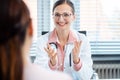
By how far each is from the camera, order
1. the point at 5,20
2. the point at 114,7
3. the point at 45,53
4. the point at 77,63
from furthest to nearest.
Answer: the point at 114,7, the point at 45,53, the point at 77,63, the point at 5,20

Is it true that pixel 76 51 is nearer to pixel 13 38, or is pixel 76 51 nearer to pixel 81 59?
pixel 81 59

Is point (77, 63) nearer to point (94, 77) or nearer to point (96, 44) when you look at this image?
point (94, 77)

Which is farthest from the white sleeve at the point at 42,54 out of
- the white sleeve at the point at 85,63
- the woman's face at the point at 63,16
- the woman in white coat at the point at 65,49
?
the white sleeve at the point at 85,63

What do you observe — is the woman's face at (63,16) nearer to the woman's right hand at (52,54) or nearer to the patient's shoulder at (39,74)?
the woman's right hand at (52,54)

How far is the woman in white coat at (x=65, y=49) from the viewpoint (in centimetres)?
178

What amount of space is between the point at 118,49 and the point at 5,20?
282cm

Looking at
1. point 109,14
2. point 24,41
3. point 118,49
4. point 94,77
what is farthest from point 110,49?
point 24,41

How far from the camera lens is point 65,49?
1879 millimetres

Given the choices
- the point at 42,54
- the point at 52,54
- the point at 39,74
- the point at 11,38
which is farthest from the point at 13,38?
the point at 42,54

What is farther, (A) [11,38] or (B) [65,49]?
(B) [65,49]

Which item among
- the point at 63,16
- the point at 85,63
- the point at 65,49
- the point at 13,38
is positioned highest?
the point at 63,16

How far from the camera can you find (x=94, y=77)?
6.24 ft

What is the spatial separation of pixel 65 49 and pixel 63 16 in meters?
0.29

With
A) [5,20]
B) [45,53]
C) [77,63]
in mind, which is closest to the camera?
[5,20]
